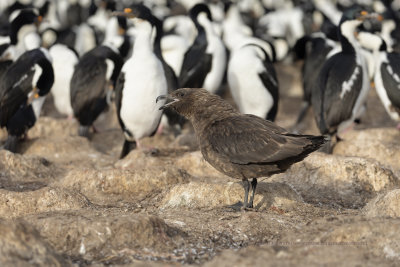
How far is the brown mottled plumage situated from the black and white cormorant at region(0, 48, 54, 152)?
6002mm

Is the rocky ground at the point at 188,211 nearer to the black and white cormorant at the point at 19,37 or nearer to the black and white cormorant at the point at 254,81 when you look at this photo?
the black and white cormorant at the point at 254,81

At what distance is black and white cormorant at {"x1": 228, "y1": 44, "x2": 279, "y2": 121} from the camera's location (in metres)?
14.6

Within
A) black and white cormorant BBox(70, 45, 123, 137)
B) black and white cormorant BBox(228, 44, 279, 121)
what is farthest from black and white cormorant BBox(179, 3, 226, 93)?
black and white cormorant BBox(70, 45, 123, 137)

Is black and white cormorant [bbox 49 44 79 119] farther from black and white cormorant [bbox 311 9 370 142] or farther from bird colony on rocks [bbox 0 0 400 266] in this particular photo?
black and white cormorant [bbox 311 9 370 142]

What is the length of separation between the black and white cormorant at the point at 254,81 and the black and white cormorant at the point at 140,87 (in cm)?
258

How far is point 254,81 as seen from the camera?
577 inches

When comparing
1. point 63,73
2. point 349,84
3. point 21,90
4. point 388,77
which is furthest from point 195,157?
point 63,73

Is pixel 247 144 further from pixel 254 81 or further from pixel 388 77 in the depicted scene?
pixel 254 81

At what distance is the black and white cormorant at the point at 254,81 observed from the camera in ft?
48.0

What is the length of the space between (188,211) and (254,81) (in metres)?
7.70

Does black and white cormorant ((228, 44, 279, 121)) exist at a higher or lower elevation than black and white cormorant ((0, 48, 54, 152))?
lower

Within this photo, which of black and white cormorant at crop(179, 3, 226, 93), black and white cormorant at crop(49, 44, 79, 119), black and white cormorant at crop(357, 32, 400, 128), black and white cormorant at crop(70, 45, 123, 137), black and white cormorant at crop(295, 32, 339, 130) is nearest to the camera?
black and white cormorant at crop(357, 32, 400, 128)

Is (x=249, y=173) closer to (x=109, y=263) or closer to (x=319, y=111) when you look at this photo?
(x=109, y=263)

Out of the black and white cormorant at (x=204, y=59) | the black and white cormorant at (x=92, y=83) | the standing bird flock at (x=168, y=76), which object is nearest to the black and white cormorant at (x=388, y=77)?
the standing bird flock at (x=168, y=76)
